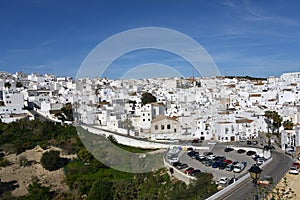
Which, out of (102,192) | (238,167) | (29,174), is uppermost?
(238,167)

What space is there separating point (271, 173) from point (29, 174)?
4.89m

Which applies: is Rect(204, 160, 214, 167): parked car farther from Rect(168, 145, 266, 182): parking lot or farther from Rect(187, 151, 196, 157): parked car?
Rect(187, 151, 196, 157): parked car

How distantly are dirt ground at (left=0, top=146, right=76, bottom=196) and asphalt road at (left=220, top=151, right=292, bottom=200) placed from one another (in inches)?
140

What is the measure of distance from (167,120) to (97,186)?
3155 millimetres

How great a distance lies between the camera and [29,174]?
6.35m

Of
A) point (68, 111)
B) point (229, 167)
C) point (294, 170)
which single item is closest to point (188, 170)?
point (229, 167)

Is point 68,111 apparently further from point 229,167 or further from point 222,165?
point 229,167

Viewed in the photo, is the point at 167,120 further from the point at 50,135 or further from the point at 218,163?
the point at 50,135

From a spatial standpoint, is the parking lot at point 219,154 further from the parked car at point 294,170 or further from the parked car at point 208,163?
the parked car at point 294,170

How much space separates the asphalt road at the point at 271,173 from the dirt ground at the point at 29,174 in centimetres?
354

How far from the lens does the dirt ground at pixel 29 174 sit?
5.72m

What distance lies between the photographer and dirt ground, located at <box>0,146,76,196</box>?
5720mm

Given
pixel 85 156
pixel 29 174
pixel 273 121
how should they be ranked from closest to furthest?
pixel 29 174
pixel 85 156
pixel 273 121

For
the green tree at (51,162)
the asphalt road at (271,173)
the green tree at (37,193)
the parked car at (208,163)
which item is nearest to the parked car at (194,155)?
the parked car at (208,163)
